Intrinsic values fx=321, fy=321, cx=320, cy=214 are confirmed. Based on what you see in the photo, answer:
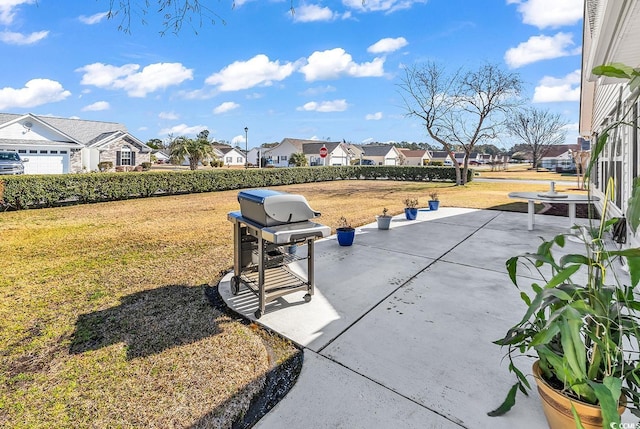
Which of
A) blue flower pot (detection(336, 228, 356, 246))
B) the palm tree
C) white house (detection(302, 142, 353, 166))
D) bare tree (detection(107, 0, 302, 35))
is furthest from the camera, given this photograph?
white house (detection(302, 142, 353, 166))

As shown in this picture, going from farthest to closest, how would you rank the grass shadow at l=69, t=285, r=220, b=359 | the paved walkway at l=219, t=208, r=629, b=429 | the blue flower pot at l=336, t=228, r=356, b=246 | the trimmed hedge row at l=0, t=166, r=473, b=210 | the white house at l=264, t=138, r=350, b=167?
1. the white house at l=264, t=138, r=350, b=167
2. the trimmed hedge row at l=0, t=166, r=473, b=210
3. the blue flower pot at l=336, t=228, r=356, b=246
4. the grass shadow at l=69, t=285, r=220, b=359
5. the paved walkway at l=219, t=208, r=629, b=429

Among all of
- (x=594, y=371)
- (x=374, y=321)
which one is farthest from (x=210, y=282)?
(x=594, y=371)

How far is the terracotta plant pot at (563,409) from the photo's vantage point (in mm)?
1429

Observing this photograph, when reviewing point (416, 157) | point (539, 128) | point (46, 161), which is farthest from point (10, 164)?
point (416, 157)

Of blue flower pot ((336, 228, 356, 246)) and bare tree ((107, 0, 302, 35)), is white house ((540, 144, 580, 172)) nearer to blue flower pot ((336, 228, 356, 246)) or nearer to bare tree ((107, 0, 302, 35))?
blue flower pot ((336, 228, 356, 246))

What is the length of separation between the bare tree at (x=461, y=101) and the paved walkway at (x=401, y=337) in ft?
57.6

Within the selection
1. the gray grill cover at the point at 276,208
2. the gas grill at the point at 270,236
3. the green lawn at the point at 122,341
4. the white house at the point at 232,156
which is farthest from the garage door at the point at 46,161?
the white house at the point at 232,156

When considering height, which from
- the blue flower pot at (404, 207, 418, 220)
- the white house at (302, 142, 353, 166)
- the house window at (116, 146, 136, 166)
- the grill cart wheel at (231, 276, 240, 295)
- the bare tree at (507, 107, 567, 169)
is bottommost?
the grill cart wheel at (231, 276, 240, 295)

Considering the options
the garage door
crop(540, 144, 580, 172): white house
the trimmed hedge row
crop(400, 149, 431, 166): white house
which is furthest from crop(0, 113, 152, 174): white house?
crop(540, 144, 580, 172): white house

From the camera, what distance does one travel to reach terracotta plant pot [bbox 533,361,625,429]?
1.43 m

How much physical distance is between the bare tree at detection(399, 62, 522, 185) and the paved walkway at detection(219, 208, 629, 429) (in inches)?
691

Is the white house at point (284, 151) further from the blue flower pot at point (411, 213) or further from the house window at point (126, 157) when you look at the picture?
the blue flower pot at point (411, 213)

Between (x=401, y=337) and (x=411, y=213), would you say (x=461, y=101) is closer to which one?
(x=411, y=213)

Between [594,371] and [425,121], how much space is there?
22381 mm
